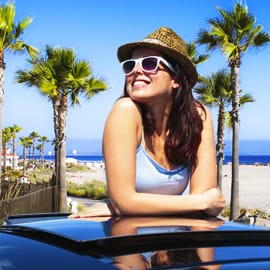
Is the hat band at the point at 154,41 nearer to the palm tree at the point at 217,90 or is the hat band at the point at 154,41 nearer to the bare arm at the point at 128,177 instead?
the bare arm at the point at 128,177

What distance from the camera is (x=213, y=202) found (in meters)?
2.25

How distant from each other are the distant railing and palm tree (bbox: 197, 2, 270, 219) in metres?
6.33

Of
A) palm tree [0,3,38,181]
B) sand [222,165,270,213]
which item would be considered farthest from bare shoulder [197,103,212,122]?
sand [222,165,270,213]

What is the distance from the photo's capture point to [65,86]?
2303 centimetres

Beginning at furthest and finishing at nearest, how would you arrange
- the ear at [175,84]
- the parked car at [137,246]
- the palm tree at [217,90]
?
1. the palm tree at [217,90]
2. the ear at [175,84]
3. the parked car at [137,246]

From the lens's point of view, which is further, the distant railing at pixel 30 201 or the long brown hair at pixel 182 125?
the distant railing at pixel 30 201

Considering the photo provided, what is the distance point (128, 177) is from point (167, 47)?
583mm

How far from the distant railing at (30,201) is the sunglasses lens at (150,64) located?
10549 millimetres

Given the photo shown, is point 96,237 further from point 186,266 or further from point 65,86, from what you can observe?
point 65,86

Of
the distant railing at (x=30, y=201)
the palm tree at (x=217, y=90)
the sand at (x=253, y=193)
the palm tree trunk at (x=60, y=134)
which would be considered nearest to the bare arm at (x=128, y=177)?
the distant railing at (x=30, y=201)

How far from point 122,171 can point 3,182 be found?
1806cm

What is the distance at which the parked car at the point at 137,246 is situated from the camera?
1.27 m

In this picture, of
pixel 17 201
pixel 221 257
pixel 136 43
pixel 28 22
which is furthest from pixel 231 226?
pixel 28 22

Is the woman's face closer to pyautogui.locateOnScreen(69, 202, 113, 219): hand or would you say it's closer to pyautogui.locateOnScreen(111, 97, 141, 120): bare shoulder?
pyautogui.locateOnScreen(111, 97, 141, 120): bare shoulder
